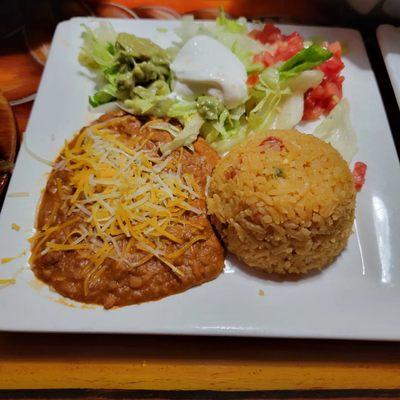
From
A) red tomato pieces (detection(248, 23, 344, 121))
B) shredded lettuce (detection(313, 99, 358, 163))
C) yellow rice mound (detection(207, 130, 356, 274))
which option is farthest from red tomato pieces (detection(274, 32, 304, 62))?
yellow rice mound (detection(207, 130, 356, 274))

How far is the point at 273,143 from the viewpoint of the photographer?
2.31 metres

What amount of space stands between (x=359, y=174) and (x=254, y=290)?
34.8 inches

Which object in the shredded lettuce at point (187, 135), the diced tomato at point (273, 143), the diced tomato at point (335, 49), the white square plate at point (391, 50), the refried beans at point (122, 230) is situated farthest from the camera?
the diced tomato at point (335, 49)

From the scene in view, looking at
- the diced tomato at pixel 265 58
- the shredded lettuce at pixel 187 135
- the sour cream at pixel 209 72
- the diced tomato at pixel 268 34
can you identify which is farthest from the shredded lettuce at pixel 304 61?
the shredded lettuce at pixel 187 135

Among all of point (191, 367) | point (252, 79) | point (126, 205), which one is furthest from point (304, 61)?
point (191, 367)

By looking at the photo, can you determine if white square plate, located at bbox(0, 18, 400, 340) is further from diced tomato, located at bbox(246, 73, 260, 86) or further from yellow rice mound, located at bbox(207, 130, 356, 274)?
diced tomato, located at bbox(246, 73, 260, 86)

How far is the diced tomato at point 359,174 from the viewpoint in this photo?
98.4 inches

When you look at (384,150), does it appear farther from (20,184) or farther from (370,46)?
(20,184)

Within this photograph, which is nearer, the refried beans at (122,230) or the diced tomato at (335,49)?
the refried beans at (122,230)

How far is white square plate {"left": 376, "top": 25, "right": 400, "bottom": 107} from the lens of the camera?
2791mm

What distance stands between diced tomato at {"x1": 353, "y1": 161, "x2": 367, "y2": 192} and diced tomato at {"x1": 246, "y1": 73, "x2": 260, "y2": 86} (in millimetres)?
777

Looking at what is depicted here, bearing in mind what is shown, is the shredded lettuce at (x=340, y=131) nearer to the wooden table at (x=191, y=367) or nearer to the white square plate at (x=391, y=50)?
the white square plate at (x=391, y=50)

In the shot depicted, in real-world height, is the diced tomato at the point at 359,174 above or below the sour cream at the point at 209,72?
below

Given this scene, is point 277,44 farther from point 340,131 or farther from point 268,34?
point 340,131
